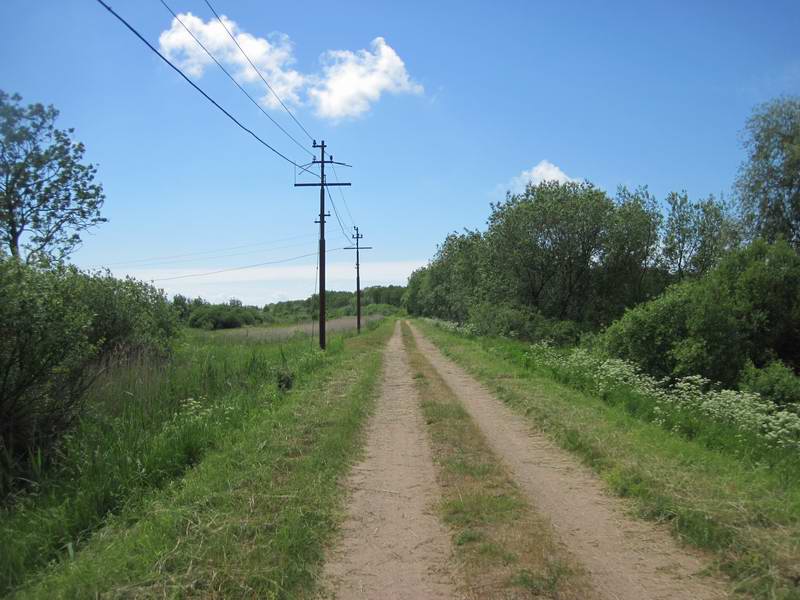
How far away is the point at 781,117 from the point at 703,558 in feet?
95.3

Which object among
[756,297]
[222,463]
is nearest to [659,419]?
[222,463]

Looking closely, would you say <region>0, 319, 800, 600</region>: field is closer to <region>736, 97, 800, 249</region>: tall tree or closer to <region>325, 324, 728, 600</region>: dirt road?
<region>325, 324, 728, 600</region>: dirt road

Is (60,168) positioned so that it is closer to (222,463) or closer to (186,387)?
(186,387)

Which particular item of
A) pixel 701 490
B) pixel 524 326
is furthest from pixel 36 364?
pixel 524 326

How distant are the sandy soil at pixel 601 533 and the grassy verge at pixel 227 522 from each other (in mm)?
2264

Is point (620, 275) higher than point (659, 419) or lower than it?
higher

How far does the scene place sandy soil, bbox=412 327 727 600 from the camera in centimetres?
403

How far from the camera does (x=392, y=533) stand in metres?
5.06

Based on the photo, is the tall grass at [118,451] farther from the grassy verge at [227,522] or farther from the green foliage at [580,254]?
the green foliage at [580,254]

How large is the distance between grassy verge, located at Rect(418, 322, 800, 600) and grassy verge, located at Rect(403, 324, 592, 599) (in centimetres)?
121

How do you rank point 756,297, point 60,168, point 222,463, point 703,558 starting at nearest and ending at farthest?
point 703,558 < point 222,463 < point 756,297 < point 60,168

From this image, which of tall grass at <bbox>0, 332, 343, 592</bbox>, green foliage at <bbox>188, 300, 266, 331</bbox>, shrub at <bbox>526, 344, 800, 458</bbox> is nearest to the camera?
tall grass at <bbox>0, 332, 343, 592</bbox>

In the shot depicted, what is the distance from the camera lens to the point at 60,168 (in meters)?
24.9

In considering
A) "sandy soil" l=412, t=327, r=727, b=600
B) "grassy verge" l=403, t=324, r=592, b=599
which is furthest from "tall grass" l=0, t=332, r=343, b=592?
"sandy soil" l=412, t=327, r=727, b=600
